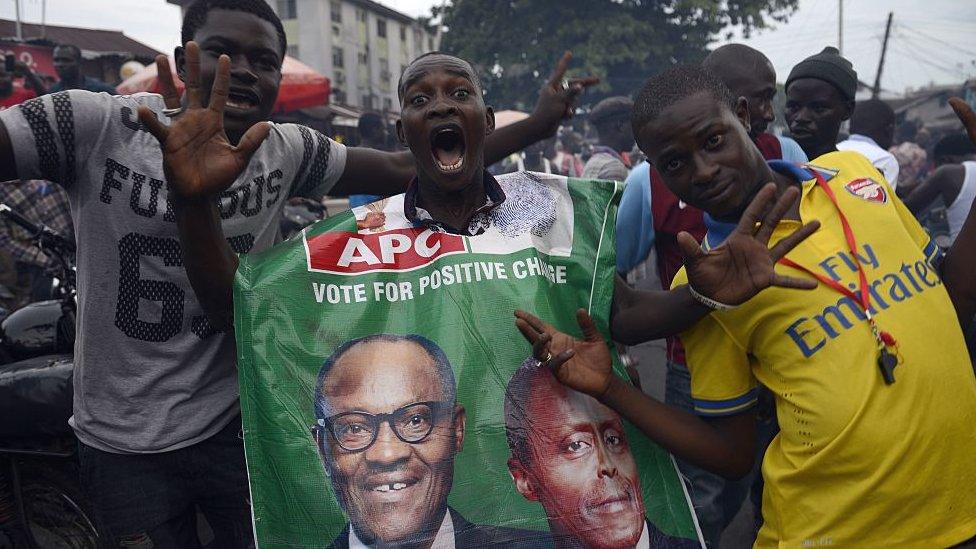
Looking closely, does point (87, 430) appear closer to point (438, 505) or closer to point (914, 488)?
point (438, 505)

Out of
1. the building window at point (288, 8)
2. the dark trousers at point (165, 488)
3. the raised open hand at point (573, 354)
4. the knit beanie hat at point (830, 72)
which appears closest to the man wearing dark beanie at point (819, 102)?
the knit beanie hat at point (830, 72)

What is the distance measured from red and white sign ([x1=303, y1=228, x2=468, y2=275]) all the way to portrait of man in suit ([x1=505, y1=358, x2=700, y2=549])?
1.22 ft

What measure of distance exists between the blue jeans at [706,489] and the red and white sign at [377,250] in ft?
4.17

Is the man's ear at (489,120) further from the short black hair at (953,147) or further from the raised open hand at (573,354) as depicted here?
the short black hair at (953,147)

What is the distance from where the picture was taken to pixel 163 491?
2.16 m

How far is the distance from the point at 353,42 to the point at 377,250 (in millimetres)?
49444

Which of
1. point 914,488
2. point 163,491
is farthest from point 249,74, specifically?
point 914,488

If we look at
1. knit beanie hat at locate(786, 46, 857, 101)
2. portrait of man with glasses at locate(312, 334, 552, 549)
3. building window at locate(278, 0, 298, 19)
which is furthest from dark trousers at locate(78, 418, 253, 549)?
building window at locate(278, 0, 298, 19)

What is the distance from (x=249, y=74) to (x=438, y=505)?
4.19 ft

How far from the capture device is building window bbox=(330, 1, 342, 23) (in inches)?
1818

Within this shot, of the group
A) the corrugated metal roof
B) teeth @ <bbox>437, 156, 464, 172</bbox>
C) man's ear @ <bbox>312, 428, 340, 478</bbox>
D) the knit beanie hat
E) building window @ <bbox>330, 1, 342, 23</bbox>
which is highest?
building window @ <bbox>330, 1, 342, 23</bbox>

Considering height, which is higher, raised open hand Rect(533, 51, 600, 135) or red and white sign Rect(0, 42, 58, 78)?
red and white sign Rect(0, 42, 58, 78)

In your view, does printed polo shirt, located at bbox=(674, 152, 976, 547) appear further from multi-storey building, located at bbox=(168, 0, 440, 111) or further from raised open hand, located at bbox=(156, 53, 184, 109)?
multi-storey building, located at bbox=(168, 0, 440, 111)

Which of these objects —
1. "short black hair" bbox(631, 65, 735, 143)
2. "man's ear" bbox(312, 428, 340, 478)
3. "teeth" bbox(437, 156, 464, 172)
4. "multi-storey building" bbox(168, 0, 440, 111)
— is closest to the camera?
"man's ear" bbox(312, 428, 340, 478)
